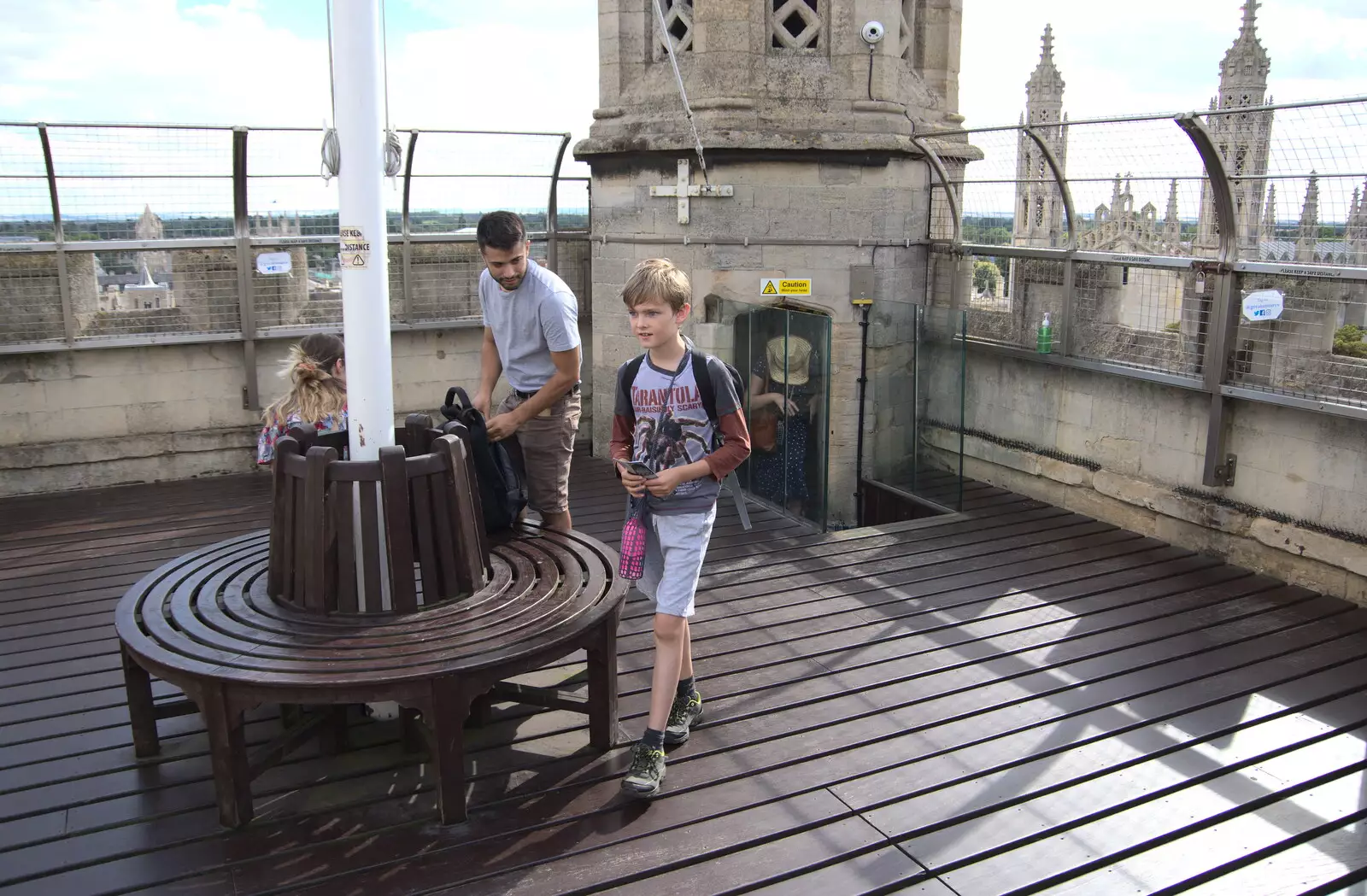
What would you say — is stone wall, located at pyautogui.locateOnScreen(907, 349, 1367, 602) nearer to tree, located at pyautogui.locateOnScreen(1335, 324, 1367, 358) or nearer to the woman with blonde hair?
tree, located at pyautogui.locateOnScreen(1335, 324, 1367, 358)

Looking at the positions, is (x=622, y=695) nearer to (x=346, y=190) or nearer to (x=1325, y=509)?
(x=346, y=190)

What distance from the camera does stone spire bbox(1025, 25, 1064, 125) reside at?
34344 millimetres

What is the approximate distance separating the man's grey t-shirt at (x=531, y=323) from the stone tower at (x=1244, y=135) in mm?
3203

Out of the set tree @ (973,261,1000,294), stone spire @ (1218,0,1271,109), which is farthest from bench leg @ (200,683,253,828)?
stone spire @ (1218,0,1271,109)

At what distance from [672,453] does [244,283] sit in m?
5.38

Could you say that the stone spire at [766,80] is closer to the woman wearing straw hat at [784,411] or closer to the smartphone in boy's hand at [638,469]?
the woman wearing straw hat at [784,411]

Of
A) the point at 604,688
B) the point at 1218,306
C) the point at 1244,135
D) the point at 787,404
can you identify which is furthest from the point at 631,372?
the point at 1244,135

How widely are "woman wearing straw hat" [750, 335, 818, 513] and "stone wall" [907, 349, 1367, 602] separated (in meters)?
1.05

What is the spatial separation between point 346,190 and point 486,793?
2.02 metres

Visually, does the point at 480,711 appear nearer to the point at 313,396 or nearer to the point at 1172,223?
the point at 313,396

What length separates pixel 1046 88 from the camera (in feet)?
114

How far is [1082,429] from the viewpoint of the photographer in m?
6.90

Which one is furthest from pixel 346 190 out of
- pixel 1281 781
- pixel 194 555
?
pixel 1281 781

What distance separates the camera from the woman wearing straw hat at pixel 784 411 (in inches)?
271
